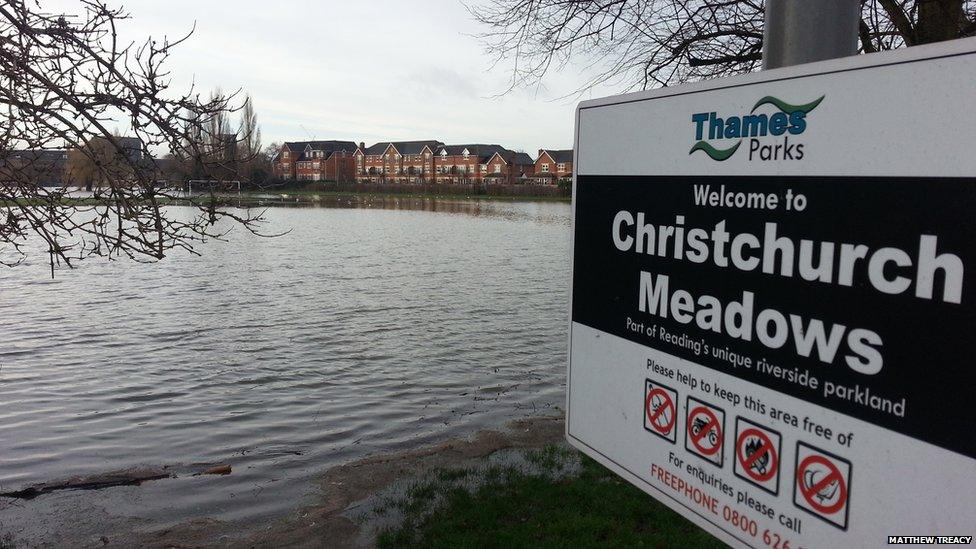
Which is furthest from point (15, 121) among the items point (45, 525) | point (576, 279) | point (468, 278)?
point (468, 278)

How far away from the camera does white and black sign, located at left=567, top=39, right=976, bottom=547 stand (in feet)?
4.84

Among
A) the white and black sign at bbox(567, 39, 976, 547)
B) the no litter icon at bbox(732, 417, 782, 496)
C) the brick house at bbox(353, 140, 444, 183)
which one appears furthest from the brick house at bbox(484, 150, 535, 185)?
the no litter icon at bbox(732, 417, 782, 496)

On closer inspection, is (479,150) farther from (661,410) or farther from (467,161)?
(661,410)

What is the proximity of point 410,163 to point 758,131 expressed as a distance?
134m

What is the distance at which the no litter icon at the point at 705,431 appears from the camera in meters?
2.03

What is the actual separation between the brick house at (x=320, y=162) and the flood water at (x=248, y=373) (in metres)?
112

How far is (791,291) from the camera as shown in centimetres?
180

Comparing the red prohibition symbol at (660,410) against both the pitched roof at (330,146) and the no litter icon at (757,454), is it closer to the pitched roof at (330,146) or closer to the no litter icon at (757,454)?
the no litter icon at (757,454)

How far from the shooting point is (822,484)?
5.65ft

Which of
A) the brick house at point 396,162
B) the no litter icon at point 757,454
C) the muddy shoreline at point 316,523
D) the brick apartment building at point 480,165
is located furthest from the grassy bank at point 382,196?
the no litter icon at point 757,454

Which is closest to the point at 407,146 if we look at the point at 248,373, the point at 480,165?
the point at 480,165

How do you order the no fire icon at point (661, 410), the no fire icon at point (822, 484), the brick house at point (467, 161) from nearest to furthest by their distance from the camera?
the no fire icon at point (822, 484), the no fire icon at point (661, 410), the brick house at point (467, 161)

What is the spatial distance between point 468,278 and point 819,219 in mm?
24148

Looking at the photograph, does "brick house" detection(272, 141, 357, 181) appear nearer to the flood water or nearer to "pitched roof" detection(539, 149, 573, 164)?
"pitched roof" detection(539, 149, 573, 164)
